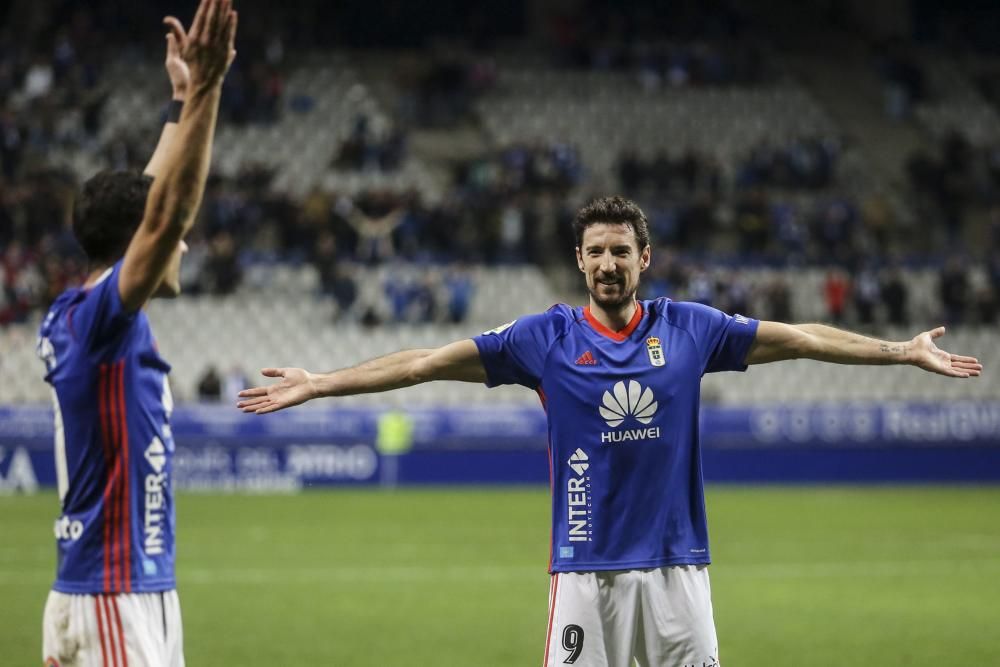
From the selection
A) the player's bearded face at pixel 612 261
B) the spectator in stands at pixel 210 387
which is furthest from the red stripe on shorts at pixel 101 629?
the spectator in stands at pixel 210 387

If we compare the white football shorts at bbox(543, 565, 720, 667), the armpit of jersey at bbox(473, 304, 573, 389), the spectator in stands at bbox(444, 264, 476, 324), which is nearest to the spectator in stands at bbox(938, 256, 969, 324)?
the spectator in stands at bbox(444, 264, 476, 324)

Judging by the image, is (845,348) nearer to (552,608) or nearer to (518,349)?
(518,349)

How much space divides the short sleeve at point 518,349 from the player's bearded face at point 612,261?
0.27m

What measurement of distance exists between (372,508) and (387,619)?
30.4ft

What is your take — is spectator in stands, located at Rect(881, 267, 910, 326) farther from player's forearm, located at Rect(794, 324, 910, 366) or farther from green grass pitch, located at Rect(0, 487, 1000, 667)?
player's forearm, located at Rect(794, 324, 910, 366)

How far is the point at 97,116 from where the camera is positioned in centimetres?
3031

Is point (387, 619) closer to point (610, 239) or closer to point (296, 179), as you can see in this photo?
point (610, 239)

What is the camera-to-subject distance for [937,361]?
17.0 feet

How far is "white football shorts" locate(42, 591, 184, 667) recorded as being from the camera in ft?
13.1

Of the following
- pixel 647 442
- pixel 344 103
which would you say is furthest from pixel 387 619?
pixel 344 103

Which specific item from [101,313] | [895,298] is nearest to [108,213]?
[101,313]

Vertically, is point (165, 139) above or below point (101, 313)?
above

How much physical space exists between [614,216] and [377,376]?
1043 millimetres

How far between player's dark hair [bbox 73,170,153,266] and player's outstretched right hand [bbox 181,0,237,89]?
0.61 meters
